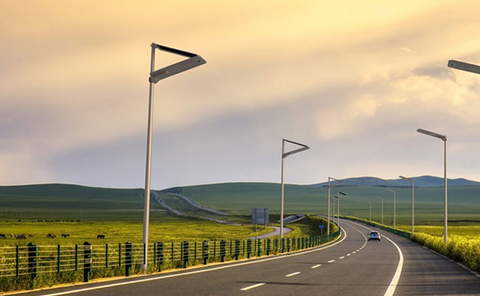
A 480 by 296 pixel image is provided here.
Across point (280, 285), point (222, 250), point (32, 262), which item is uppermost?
point (32, 262)

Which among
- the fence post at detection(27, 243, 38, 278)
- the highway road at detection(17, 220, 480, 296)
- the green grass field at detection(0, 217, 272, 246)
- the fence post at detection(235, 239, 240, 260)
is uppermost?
the fence post at detection(27, 243, 38, 278)

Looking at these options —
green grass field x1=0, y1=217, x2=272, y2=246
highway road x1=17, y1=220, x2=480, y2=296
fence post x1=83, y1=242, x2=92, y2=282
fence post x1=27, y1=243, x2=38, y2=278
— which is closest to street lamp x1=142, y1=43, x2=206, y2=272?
highway road x1=17, y1=220, x2=480, y2=296

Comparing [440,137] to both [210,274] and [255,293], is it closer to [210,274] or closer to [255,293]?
[210,274]

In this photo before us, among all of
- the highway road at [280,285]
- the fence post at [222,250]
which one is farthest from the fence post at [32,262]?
the fence post at [222,250]

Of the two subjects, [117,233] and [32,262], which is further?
[117,233]

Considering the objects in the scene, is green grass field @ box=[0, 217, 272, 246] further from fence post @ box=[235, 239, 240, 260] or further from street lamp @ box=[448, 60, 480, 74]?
street lamp @ box=[448, 60, 480, 74]

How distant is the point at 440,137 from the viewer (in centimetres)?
4619

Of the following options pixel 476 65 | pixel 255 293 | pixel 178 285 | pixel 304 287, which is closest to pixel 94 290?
pixel 178 285

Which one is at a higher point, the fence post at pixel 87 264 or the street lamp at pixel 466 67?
the street lamp at pixel 466 67

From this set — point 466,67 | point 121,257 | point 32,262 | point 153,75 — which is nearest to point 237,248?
point 121,257

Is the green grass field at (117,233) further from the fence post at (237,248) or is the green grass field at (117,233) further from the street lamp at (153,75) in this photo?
the street lamp at (153,75)

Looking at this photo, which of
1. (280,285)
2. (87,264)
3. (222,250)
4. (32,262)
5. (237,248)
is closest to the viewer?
(32,262)

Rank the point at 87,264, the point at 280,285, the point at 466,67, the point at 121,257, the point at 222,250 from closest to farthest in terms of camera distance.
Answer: the point at 280,285 < the point at 87,264 < the point at 466,67 < the point at 121,257 < the point at 222,250

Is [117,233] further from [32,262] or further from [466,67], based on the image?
[32,262]
